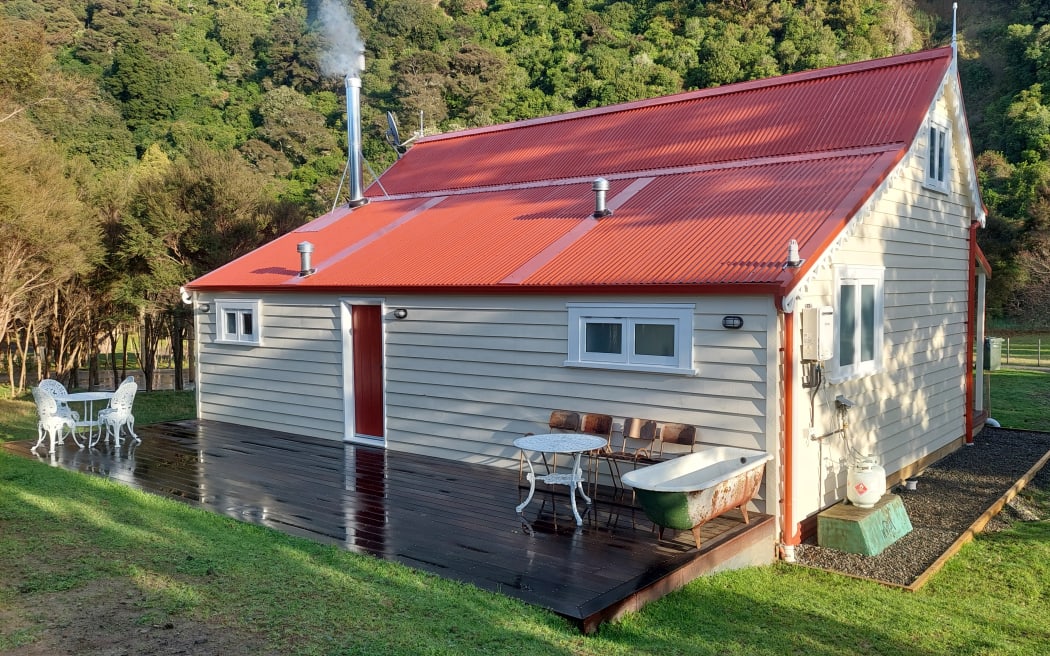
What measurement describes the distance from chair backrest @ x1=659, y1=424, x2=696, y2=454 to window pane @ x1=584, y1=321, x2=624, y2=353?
93 cm

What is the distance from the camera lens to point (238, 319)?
1215 centimetres

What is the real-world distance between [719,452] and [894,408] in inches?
126

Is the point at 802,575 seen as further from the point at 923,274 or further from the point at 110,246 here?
the point at 110,246

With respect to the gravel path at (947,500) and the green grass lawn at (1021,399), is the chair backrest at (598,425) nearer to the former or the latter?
the gravel path at (947,500)

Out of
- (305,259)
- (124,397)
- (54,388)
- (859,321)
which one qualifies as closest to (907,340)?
(859,321)

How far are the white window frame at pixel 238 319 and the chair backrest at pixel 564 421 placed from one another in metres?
5.47

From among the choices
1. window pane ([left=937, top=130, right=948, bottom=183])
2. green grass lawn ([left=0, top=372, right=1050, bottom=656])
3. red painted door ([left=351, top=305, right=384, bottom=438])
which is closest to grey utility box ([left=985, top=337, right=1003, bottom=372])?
window pane ([left=937, top=130, right=948, bottom=183])

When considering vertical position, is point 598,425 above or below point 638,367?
below

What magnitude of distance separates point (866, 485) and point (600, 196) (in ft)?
14.9

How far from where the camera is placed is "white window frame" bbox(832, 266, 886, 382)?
303 inches

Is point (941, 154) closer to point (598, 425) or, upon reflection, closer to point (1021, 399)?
point (598, 425)

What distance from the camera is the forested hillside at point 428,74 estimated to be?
30.5m

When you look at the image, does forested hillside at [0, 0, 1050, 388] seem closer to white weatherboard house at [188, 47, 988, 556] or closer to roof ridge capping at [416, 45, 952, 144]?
white weatherboard house at [188, 47, 988, 556]

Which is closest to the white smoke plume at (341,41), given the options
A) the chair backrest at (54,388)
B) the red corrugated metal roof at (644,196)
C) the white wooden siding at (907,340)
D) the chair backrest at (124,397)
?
the red corrugated metal roof at (644,196)
